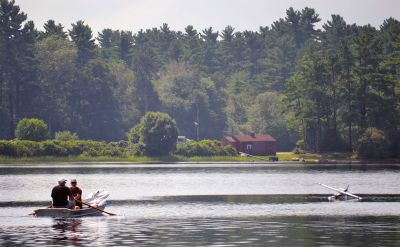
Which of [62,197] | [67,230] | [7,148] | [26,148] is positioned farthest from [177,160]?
[67,230]

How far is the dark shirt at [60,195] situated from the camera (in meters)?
63.6

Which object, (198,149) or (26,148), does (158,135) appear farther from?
(26,148)

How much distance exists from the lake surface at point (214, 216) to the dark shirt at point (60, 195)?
152 cm

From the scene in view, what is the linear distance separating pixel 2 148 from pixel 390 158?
6578 centimetres

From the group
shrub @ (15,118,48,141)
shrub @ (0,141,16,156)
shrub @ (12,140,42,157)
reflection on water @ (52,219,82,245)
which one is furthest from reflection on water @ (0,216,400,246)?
shrub @ (15,118,48,141)

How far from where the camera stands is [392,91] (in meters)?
192

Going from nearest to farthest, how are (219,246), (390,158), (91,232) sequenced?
1. (219,246)
2. (91,232)
3. (390,158)

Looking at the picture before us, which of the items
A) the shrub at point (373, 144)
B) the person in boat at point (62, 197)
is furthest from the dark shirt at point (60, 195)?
the shrub at point (373, 144)

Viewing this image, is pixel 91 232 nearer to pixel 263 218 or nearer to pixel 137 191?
pixel 263 218

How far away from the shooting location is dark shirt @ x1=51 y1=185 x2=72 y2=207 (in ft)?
209

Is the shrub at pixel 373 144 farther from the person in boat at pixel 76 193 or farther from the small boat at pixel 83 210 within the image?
the person in boat at pixel 76 193

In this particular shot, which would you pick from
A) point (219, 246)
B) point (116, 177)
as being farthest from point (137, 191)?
point (219, 246)

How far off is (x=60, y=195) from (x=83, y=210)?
6.03 feet

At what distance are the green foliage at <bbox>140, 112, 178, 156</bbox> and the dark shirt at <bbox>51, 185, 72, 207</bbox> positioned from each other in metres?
126
